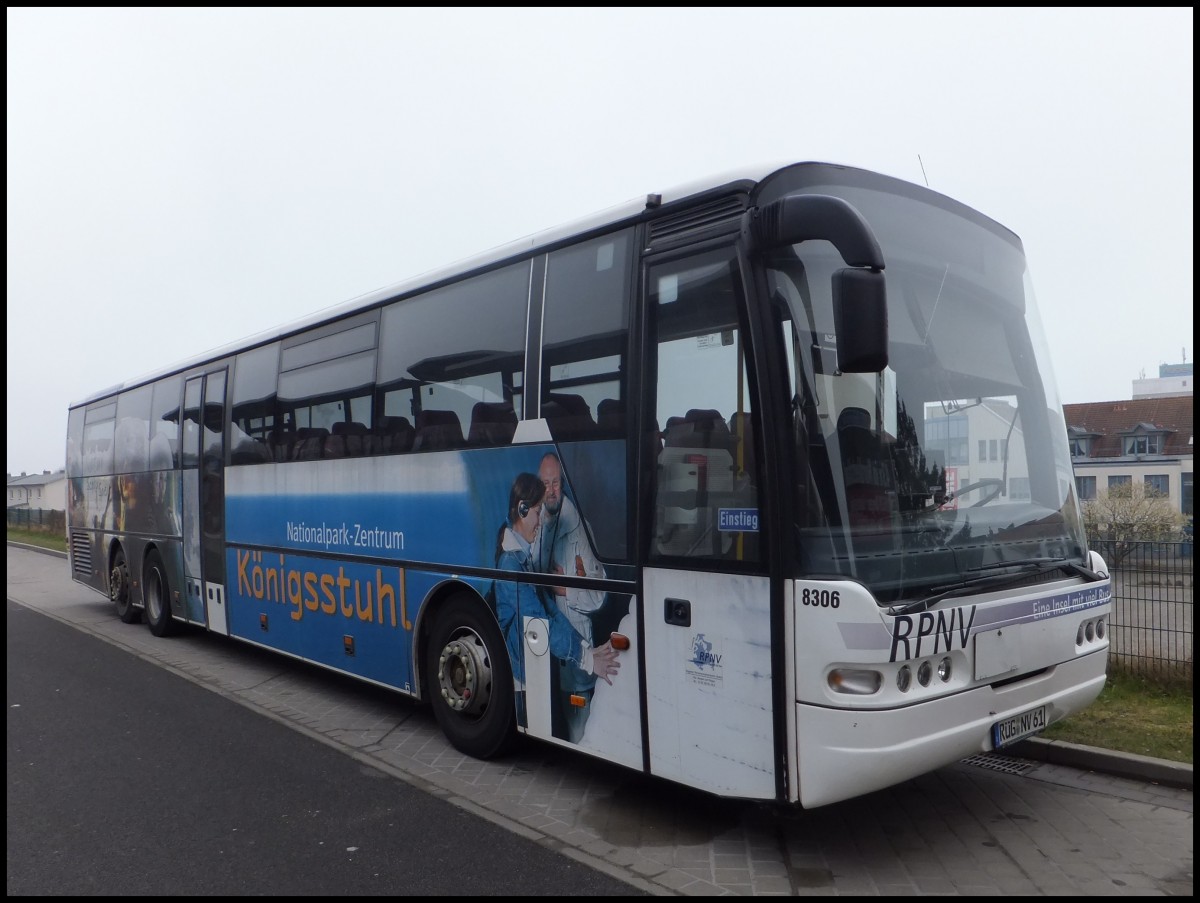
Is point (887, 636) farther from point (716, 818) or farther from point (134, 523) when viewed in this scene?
point (134, 523)

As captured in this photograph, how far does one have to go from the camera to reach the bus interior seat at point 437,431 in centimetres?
686

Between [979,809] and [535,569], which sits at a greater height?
[535,569]

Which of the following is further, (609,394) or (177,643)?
(177,643)

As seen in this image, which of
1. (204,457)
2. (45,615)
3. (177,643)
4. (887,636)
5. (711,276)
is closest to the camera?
(887,636)

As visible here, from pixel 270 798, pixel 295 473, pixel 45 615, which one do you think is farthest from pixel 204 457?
pixel 45 615

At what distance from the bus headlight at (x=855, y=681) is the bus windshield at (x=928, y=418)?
354mm

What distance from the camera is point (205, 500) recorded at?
11.0m

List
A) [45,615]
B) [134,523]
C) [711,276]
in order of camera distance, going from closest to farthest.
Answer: [711,276] → [134,523] → [45,615]

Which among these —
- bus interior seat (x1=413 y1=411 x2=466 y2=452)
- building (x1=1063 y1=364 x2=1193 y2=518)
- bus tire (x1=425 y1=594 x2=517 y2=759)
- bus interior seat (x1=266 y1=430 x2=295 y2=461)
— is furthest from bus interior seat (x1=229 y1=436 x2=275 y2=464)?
building (x1=1063 y1=364 x2=1193 y2=518)

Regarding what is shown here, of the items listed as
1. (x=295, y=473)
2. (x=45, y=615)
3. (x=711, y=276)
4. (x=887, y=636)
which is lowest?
(x=45, y=615)

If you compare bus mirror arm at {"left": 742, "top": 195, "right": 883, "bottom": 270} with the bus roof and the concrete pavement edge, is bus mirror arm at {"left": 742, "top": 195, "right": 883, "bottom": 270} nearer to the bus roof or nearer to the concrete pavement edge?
the bus roof

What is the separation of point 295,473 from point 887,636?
6320 millimetres

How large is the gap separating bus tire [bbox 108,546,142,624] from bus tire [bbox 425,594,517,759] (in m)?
8.66

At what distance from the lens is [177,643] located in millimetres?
12406
